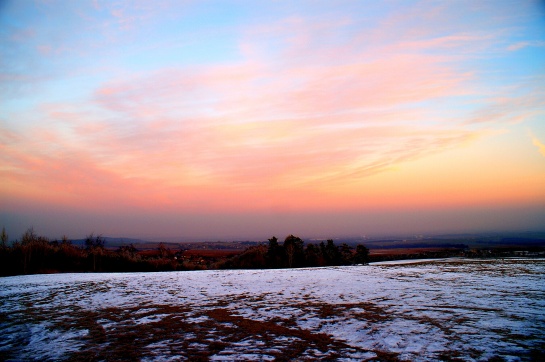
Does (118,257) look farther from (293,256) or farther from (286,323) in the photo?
(286,323)

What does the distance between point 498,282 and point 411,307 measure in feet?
18.2

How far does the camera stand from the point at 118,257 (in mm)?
24328

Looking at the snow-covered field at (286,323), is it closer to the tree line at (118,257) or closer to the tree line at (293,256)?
the tree line at (118,257)

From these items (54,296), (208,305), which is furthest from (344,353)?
(54,296)

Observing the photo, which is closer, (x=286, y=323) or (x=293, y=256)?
(x=286, y=323)

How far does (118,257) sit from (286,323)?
71.0ft

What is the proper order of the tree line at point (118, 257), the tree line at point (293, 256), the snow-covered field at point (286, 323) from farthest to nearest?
the tree line at point (293, 256) → the tree line at point (118, 257) → the snow-covered field at point (286, 323)

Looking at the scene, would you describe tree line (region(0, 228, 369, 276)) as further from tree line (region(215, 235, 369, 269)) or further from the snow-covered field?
the snow-covered field

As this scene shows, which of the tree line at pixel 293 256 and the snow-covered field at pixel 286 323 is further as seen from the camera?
the tree line at pixel 293 256

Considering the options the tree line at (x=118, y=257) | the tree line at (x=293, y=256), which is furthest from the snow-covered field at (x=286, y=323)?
the tree line at (x=293, y=256)

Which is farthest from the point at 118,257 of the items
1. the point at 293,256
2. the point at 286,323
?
the point at 286,323

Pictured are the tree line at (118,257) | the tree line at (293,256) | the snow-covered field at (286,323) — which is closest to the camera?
the snow-covered field at (286,323)

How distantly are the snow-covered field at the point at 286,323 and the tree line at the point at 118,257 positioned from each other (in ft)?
34.6

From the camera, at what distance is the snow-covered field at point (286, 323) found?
190 inches
